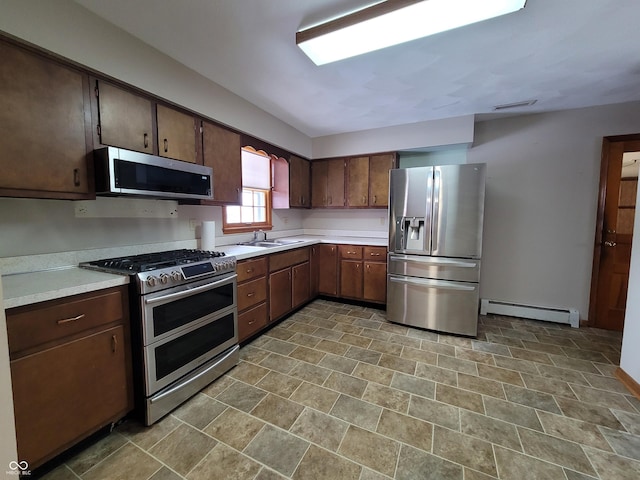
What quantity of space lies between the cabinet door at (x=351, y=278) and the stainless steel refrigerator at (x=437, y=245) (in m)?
0.57

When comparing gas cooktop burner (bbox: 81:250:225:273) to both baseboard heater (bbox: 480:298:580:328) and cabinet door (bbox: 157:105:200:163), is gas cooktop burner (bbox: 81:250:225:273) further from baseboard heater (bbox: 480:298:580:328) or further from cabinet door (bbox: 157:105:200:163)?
baseboard heater (bbox: 480:298:580:328)

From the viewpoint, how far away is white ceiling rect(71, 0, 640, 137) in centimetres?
161

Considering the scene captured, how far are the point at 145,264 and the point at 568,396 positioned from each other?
3.14m

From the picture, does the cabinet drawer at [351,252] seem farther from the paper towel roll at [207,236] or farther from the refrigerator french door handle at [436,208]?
the paper towel roll at [207,236]

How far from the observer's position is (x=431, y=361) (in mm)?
2398

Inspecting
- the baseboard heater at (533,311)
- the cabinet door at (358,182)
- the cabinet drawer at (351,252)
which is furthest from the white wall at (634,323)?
the cabinet door at (358,182)

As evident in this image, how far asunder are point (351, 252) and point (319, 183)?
131 centimetres

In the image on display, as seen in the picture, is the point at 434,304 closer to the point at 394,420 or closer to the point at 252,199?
the point at 394,420

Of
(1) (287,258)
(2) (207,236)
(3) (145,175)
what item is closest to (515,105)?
(1) (287,258)

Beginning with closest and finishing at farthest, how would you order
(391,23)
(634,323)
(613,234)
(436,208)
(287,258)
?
(391,23) → (634,323) → (436,208) → (613,234) → (287,258)

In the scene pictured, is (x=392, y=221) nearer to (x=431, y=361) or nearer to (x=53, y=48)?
(x=431, y=361)

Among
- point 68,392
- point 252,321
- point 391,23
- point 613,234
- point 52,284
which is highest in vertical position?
point 391,23

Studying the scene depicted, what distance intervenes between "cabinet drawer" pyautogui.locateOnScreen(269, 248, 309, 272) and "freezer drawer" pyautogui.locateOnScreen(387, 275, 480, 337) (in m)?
1.13

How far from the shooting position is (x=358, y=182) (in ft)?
13.0
